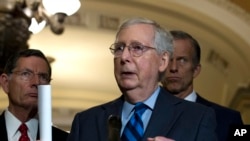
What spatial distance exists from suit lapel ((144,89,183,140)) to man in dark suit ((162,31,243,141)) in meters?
0.73

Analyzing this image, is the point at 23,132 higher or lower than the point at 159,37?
lower

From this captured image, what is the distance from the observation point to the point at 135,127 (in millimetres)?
2453

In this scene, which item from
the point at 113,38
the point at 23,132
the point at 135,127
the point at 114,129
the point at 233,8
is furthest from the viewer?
the point at 113,38

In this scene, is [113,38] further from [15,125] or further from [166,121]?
[166,121]

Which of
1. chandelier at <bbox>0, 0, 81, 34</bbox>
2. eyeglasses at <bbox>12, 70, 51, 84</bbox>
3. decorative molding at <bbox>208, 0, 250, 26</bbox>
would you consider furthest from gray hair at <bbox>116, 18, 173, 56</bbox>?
decorative molding at <bbox>208, 0, 250, 26</bbox>

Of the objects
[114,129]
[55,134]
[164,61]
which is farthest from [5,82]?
[114,129]

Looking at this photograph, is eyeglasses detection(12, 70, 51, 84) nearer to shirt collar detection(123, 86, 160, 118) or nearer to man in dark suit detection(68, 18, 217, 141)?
man in dark suit detection(68, 18, 217, 141)

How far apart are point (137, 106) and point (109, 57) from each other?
9.31 metres

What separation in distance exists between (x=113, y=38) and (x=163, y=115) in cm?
837

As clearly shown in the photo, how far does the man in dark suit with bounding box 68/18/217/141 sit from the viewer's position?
8.04 ft

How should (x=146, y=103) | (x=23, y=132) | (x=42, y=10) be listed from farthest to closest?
(x=42, y=10), (x=23, y=132), (x=146, y=103)

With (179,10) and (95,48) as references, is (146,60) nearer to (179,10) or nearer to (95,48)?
(179,10)

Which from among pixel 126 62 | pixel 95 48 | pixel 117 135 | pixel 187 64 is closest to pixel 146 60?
pixel 126 62

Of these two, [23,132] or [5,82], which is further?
[5,82]
